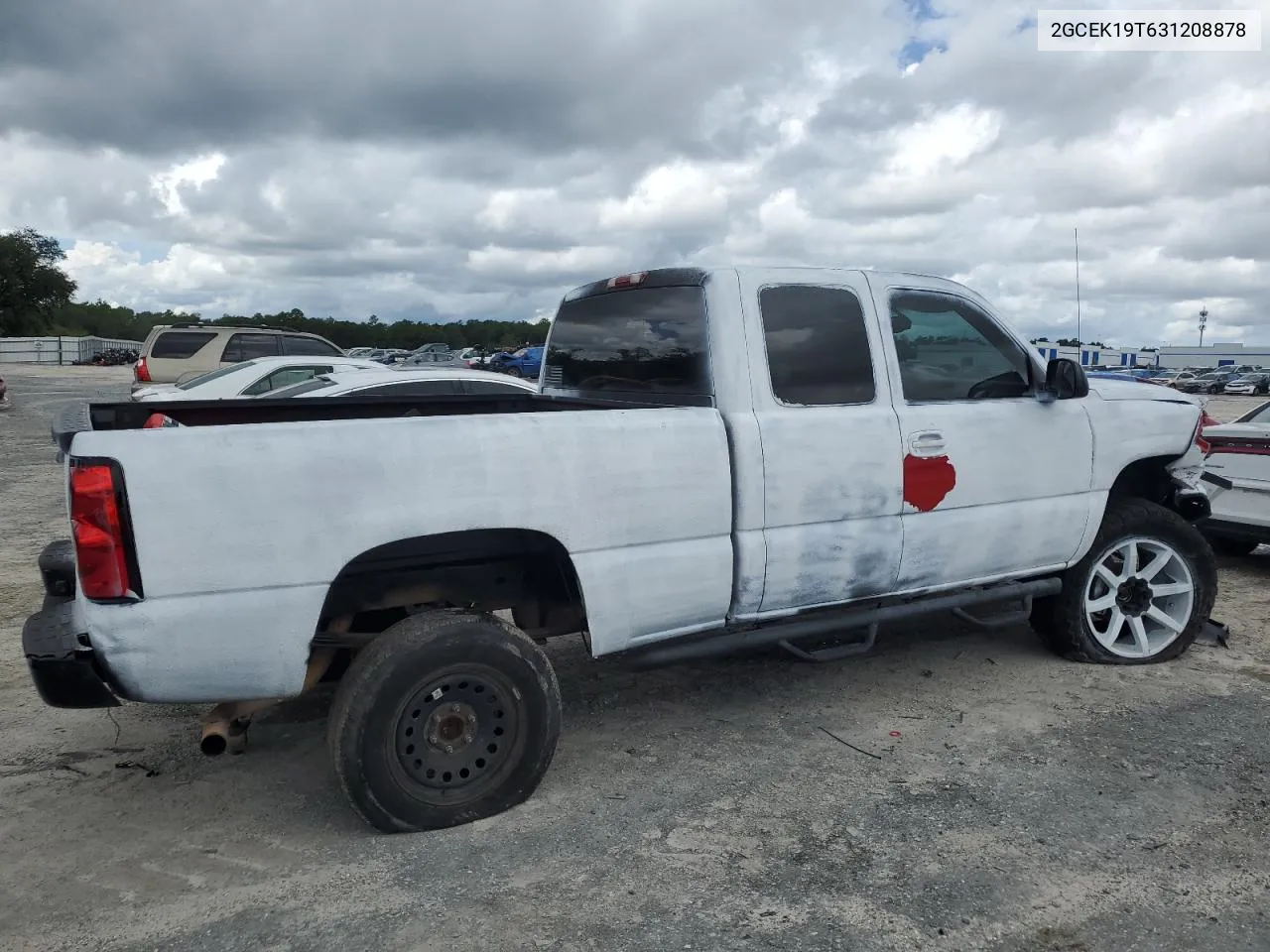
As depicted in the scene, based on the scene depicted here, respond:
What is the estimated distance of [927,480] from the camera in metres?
4.22

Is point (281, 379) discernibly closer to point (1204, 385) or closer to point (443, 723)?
point (443, 723)

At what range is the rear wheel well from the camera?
3.46 metres

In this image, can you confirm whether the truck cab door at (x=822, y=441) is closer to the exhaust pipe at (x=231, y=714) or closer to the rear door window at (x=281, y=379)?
the exhaust pipe at (x=231, y=714)

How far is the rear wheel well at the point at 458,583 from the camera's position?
136 inches

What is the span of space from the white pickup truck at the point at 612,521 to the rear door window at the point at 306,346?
1265 cm

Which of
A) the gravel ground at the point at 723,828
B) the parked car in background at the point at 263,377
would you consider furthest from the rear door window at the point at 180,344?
the gravel ground at the point at 723,828

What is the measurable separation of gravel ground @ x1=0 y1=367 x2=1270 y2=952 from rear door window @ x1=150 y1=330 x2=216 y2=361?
1276cm

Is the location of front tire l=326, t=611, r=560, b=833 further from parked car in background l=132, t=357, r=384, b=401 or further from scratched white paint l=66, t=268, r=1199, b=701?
parked car in background l=132, t=357, r=384, b=401

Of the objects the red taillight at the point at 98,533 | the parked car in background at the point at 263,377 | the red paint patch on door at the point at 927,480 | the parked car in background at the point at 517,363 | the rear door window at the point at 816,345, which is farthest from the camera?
the parked car in background at the point at 517,363

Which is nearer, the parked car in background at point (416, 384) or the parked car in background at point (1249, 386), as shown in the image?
the parked car in background at point (416, 384)

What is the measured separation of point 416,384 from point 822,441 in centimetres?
585

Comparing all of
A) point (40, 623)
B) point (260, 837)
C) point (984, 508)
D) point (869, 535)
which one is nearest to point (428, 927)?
point (260, 837)

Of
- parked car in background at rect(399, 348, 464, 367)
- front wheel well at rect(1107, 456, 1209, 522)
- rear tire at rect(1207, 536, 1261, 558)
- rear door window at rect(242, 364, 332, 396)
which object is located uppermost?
parked car in background at rect(399, 348, 464, 367)

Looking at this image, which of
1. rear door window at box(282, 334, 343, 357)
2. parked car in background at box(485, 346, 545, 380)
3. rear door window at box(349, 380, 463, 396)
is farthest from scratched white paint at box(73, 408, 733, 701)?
parked car in background at box(485, 346, 545, 380)
